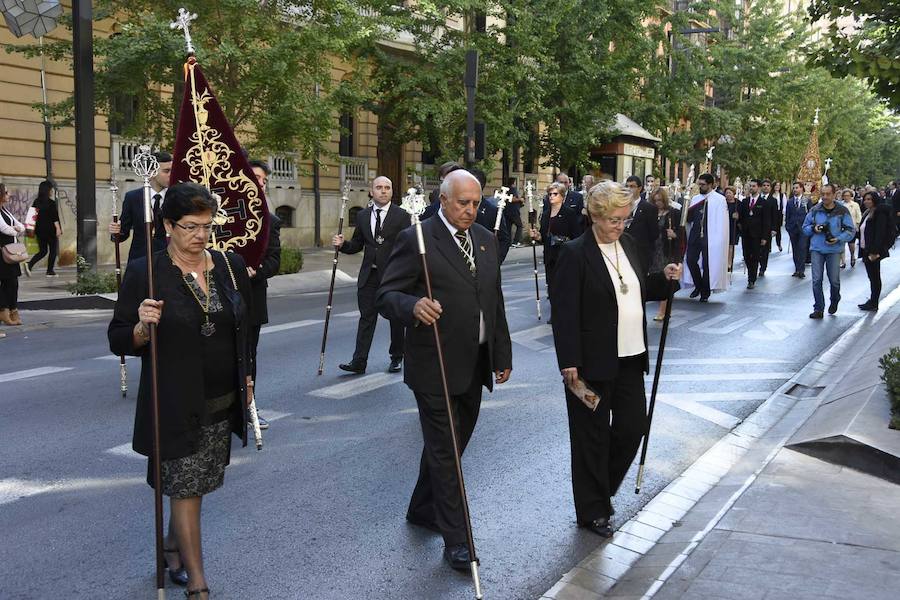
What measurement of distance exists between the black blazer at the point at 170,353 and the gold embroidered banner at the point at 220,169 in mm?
2169

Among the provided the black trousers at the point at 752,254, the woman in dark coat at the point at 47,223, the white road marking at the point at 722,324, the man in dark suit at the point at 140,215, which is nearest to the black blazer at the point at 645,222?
the white road marking at the point at 722,324

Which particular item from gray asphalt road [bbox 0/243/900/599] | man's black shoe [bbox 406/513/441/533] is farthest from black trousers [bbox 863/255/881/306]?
man's black shoe [bbox 406/513/441/533]

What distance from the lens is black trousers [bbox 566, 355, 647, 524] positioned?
16.4 feet

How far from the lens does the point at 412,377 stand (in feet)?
15.0

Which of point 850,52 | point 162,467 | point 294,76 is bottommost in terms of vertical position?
point 162,467

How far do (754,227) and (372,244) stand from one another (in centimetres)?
1245

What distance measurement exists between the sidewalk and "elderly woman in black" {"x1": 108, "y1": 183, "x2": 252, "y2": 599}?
161 centimetres

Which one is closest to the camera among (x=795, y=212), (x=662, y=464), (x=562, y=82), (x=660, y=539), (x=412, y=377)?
(x=412, y=377)

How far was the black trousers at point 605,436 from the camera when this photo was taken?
16.4ft

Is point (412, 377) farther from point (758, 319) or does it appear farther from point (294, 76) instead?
point (294, 76)

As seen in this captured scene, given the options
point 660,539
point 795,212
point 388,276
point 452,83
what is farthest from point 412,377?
point 452,83

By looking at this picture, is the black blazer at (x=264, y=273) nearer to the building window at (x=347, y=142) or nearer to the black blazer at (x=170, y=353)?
the black blazer at (x=170, y=353)

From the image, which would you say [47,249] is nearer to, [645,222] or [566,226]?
[566,226]

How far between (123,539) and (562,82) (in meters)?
27.1
